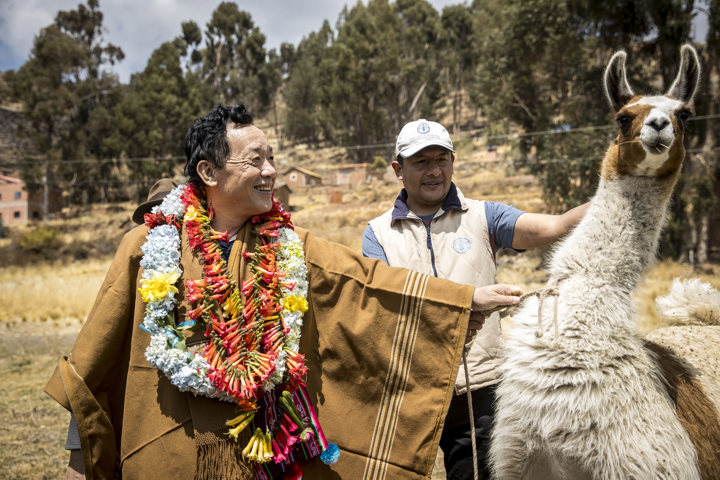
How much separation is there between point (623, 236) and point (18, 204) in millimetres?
34705

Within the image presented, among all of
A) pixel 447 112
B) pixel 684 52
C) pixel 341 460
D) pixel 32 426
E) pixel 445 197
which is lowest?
pixel 32 426

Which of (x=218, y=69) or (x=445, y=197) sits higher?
(x=218, y=69)

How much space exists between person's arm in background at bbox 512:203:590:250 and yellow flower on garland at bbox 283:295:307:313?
100 centimetres

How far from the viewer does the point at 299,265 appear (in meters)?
1.96

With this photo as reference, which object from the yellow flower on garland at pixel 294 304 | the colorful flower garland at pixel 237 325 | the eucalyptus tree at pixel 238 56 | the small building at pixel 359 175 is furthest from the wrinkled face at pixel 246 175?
the eucalyptus tree at pixel 238 56

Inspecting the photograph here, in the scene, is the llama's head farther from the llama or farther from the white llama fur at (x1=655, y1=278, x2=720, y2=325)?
the white llama fur at (x1=655, y1=278, x2=720, y2=325)

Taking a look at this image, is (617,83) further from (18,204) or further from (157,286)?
(18,204)

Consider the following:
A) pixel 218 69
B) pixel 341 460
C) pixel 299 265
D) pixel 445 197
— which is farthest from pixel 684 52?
pixel 218 69

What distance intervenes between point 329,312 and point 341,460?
567mm

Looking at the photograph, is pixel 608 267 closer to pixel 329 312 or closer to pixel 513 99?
pixel 329 312

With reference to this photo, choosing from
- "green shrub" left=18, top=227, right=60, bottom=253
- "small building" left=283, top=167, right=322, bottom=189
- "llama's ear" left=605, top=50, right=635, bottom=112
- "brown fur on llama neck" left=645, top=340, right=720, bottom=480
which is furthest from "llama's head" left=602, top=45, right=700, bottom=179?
"small building" left=283, top=167, right=322, bottom=189

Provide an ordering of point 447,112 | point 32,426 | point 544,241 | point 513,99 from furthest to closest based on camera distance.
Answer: point 447,112 → point 513,99 → point 32,426 → point 544,241

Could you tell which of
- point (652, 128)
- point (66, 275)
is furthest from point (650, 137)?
point (66, 275)

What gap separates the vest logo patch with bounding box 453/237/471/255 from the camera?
2.22m
